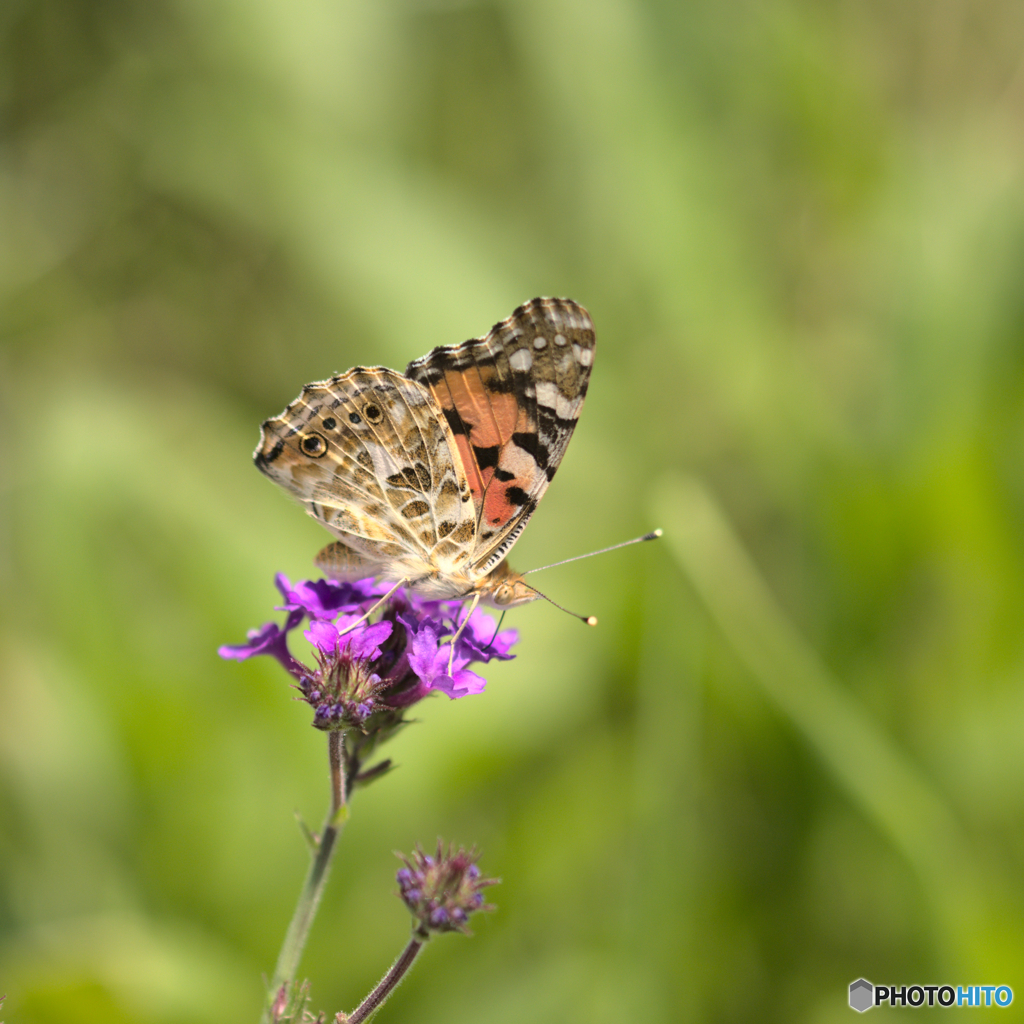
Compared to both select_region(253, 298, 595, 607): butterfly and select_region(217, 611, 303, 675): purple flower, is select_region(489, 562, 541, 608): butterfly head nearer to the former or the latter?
select_region(253, 298, 595, 607): butterfly

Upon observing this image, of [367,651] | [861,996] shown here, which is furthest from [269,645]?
[861,996]

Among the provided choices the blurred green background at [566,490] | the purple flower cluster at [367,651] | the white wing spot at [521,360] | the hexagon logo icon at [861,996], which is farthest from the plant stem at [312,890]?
the hexagon logo icon at [861,996]

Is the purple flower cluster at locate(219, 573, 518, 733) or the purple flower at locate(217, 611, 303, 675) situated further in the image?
the purple flower at locate(217, 611, 303, 675)

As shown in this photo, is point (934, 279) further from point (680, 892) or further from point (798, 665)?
point (680, 892)

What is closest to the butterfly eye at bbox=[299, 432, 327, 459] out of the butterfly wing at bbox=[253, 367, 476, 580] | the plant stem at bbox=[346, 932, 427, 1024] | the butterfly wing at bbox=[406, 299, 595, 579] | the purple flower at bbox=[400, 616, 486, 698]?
the butterfly wing at bbox=[253, 367, 476, 580]

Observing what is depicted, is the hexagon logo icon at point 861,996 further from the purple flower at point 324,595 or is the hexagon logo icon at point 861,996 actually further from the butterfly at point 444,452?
the purple flower at point 324,595

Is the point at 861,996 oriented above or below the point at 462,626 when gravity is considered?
below

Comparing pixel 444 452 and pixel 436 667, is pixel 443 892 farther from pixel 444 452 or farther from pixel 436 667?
pixel 444 452
